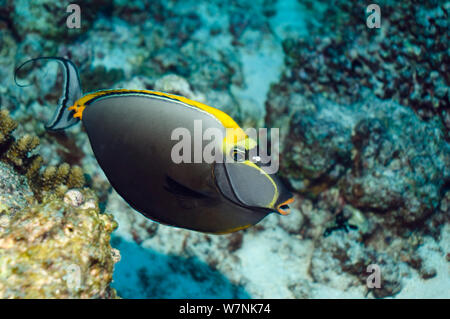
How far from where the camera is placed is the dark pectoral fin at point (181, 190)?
4.98 feet

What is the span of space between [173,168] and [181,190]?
122mm

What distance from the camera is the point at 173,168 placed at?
1.50 meters

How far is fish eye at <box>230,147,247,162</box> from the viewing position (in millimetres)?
1377

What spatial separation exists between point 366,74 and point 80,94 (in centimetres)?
433

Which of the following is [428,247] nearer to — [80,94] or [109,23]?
[80,94]

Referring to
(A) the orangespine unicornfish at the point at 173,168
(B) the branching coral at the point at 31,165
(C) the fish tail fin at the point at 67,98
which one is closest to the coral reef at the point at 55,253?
(A) the orangespine unicornfish at the point at 173,168

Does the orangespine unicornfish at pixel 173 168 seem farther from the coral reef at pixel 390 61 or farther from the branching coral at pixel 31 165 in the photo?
the coral reef at pixel 390 61

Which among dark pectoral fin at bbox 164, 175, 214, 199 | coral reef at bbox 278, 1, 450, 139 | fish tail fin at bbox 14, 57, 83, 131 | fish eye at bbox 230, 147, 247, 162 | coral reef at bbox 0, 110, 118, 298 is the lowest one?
coral reef at bbox 0, 110, 118, 298

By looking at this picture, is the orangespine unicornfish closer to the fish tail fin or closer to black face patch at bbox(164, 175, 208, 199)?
black face patch at bbox(164, 175, 208, 199)

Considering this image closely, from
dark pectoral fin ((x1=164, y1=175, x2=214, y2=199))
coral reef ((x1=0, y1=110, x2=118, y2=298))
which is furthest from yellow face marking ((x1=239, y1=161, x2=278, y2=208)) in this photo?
coral reef ((x1=0, y1=110, x2=118, y2=298))

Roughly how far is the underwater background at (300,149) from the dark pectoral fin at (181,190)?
4.29ft

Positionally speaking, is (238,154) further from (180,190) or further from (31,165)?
(31,165)

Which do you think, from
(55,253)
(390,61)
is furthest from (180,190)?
(390,61)
